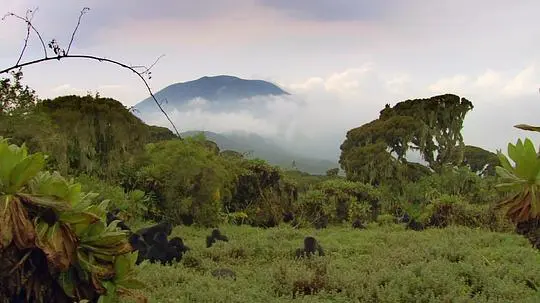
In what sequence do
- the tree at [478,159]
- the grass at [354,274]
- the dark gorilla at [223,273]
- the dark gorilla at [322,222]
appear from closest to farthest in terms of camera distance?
the grass at [354,274] → the dark gorilla at [223,273] → the dark gorilla at [322,222] → the tree at [478,159]

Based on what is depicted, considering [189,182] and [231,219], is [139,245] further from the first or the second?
[231,219]

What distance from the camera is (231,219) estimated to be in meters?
16.1

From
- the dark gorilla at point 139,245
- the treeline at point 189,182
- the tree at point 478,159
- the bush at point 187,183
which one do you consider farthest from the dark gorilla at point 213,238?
the tree at point 478,159

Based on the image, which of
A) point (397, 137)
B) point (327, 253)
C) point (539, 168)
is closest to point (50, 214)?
point (539, 168)

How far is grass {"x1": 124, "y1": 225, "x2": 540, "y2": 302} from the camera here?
19.9ft

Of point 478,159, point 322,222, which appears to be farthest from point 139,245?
point 478,159

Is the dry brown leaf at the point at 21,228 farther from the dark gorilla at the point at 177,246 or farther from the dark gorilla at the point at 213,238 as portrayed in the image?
the dark gorilla at the point at 213,238

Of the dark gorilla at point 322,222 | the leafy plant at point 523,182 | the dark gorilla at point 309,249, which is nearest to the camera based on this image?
the leafy plant at point 523,182

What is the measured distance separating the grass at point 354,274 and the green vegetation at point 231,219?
0.02 meters

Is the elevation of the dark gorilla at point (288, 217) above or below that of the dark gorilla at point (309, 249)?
below

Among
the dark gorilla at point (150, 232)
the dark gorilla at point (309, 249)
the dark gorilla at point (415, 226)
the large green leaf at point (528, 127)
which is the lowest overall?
the dark gorilla at point (415, 226)

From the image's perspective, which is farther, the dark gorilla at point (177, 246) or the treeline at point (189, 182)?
the treeline at point (189, 182)

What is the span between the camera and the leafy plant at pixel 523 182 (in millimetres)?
3240

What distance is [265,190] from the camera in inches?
706
